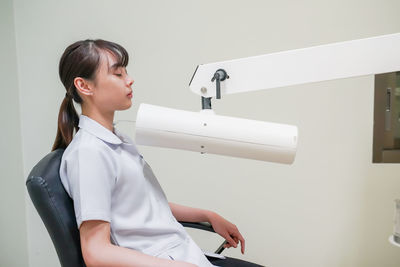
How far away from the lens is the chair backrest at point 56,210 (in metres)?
0.65

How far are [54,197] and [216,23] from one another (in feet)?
3.33

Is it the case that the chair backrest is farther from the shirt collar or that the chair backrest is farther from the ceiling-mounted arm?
the ceiling-mounted arm

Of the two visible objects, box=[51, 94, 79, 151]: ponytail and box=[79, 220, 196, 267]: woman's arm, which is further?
box=[51, 94, 79, 151]: ponytail

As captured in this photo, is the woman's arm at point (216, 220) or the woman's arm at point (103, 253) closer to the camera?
the woman's arm at point (103, 253)

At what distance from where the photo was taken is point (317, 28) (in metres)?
1.29

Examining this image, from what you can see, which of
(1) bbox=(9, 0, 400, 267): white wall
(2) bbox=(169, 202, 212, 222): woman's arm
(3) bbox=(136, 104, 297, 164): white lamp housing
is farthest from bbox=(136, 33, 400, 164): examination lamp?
(1) bbox=(9, 0, 400, 267): white wall

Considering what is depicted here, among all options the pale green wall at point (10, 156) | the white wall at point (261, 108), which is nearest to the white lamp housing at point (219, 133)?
the white wall at point (261, 108)

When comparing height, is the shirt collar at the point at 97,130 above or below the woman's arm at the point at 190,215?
above

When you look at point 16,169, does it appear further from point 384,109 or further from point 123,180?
point 384,109

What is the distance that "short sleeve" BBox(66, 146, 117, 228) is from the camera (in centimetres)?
64

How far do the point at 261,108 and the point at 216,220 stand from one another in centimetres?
59

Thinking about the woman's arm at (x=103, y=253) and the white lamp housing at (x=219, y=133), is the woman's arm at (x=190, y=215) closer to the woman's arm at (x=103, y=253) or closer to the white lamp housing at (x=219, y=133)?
the woman's arm at (x=103, y=253)

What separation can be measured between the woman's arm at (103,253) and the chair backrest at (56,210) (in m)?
0.04

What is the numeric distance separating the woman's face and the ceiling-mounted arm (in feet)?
0.63
